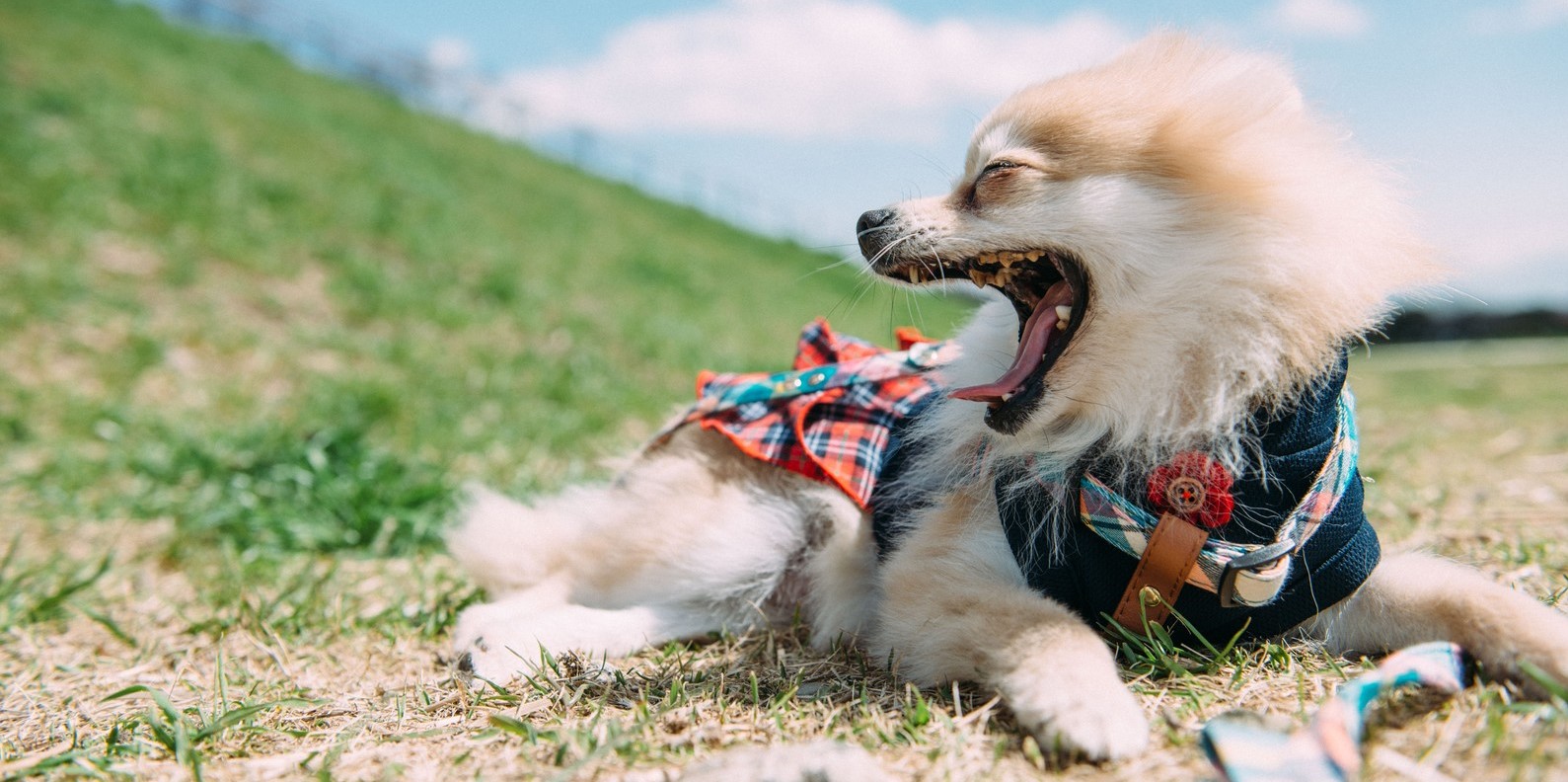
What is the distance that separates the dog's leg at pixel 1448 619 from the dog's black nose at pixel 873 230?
1.29 metres

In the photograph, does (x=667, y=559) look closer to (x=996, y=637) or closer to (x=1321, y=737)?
(x=996, y=637)

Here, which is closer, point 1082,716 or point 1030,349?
point 1082,716

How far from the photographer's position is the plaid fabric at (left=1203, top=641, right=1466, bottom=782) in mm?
1385

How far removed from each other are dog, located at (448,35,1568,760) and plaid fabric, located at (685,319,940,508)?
196 mm

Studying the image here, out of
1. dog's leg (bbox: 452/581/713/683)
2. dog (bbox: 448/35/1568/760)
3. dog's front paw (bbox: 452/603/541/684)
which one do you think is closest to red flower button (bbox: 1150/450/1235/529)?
dog (bbox: 448/35/1568/760)

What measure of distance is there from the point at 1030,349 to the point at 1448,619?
98cm

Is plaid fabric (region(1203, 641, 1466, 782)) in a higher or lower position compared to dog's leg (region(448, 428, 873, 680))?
higher

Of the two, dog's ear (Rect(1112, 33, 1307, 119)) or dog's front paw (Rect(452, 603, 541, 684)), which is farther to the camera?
dog's front paw (Rect(452, 603, 541, 684))

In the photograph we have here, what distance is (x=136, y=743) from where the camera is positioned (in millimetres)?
1811

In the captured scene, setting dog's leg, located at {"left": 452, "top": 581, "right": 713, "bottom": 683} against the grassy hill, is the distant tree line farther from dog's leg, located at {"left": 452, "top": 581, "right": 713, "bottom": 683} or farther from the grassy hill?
dog's leg, located at {"left": 452, "top": 581, "right": 713, "bottom": 683}

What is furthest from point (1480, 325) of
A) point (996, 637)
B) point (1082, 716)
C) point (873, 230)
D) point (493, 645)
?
point (493, 645)

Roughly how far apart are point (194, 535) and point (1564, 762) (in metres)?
4.03

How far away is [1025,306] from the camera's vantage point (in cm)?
216

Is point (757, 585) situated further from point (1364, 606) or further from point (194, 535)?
point (194, 535)
